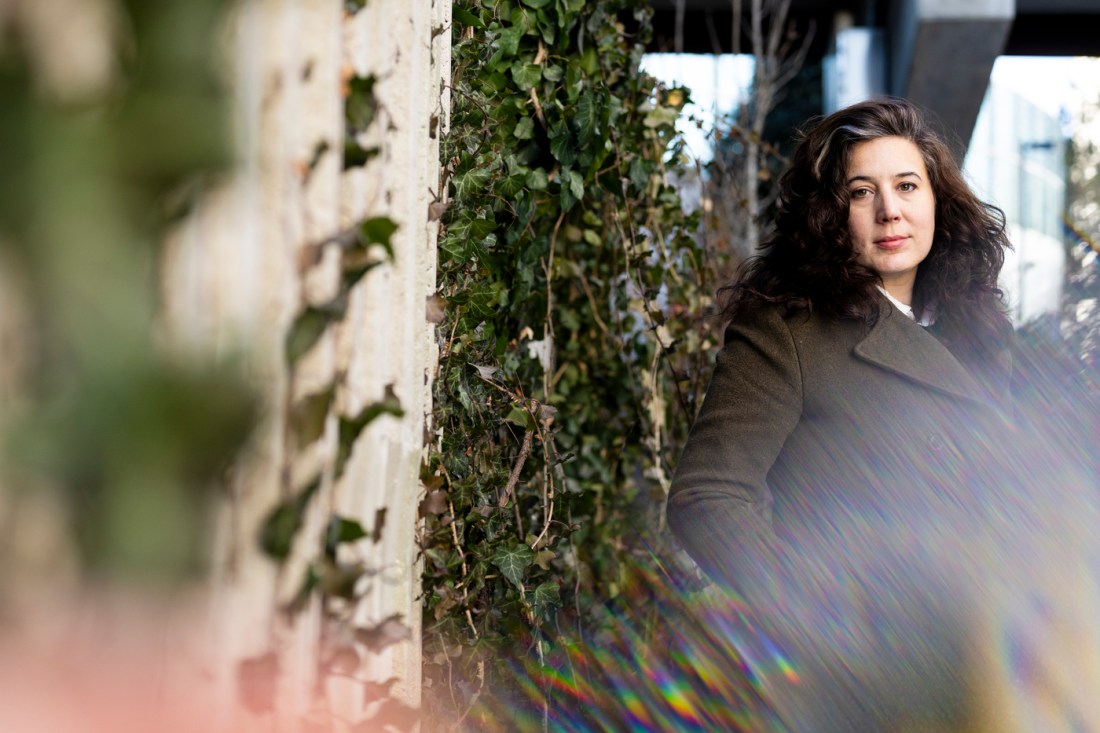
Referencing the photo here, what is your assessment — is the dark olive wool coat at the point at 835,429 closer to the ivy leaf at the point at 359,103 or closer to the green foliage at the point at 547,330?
the green foliage at the point at 547,330

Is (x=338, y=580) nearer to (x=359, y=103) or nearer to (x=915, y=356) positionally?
(x=359, y=103)

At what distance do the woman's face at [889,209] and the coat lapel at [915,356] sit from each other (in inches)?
4.4

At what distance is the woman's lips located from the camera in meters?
2.03

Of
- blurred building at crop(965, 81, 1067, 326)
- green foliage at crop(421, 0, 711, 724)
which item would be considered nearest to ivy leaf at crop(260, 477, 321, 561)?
green foliage at crop(421, 0, 711, 724)

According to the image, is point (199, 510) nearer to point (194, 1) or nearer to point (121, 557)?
point (121, 557)

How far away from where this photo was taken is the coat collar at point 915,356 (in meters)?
1.91

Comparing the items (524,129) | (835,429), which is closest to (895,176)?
(835,429)

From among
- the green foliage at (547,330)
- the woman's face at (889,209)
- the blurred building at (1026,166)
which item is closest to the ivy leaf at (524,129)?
the green foliage at (547,330)

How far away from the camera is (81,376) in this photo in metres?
0.50

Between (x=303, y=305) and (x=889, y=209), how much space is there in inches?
63.8

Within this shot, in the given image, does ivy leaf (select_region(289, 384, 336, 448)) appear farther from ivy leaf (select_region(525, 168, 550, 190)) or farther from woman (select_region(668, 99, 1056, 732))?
ivy leaf (select_region(525, 168, 550, 190))

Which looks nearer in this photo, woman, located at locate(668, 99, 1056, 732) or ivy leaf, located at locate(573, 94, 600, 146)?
woman, located at locate(668, 99, 1056, 732)

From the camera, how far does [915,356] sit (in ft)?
6.32

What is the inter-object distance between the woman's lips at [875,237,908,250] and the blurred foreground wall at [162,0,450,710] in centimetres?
140
